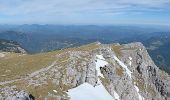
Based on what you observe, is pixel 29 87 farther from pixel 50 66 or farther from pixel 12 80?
pixel 50 66

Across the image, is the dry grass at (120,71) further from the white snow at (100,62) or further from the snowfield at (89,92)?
the snowfield at (89,92)

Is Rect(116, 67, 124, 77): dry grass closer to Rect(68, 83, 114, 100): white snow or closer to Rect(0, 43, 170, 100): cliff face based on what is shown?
Rect(0, 43, 170, 100): cliff face

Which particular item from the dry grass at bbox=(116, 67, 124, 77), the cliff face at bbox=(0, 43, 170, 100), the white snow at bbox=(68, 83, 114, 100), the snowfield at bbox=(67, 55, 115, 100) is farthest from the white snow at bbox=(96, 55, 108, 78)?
the white snow at bbox=(68, 83, 114, 100)

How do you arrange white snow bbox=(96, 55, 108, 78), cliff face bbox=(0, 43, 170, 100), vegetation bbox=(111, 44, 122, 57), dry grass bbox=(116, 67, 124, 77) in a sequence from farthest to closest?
vegetation bbox=(111, 44, 122, 57), dry grass bbox=(116, 67, 124, 77), white snow bbox=(96, 55, 108, 78), cliff face bbox=(0, 43, 170, 100)

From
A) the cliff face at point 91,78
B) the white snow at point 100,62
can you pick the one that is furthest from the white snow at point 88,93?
the white snow at point 100,62

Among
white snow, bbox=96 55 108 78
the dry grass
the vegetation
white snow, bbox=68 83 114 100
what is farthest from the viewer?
the vegetation

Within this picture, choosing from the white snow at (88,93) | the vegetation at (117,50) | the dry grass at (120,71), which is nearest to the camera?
the white snow at (88,93)

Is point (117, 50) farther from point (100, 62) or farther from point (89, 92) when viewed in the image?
point (89, 92)

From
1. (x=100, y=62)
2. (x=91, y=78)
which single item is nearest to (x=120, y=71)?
(x=100, y=62)

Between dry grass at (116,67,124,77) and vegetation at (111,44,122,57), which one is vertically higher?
vegetation at (111,44,122,57)
